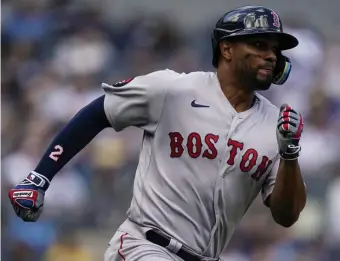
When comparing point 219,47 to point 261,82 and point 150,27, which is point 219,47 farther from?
point 150,27

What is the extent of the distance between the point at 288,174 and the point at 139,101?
0.76m

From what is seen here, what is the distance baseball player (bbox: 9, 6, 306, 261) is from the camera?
4.55m

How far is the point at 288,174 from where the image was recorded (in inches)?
175

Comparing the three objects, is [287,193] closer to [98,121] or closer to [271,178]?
[271,178]

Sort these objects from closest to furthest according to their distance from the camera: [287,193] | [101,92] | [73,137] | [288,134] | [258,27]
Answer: [288,134]
[287,193]
[258,27]
[73,137]
[101,92]

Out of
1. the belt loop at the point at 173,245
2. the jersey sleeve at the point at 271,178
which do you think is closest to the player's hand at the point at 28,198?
the belt loop at the point at 173,245

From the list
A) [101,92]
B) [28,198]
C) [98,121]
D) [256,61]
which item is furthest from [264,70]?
[101,92]

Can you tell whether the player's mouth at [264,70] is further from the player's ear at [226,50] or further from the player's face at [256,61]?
the player's ear at [226,50]

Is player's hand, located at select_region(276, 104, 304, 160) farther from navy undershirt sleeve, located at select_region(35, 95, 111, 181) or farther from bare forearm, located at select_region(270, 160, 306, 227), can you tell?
navy undershirt sleeve, located at select_region(35, 95, 111, 181)

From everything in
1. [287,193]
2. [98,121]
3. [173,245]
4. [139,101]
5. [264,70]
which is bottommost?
[173,245]

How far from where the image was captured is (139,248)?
449cm

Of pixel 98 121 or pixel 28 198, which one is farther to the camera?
pixel 98 121

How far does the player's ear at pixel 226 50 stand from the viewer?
4766 mm

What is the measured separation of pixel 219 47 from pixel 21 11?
5.65 metres
